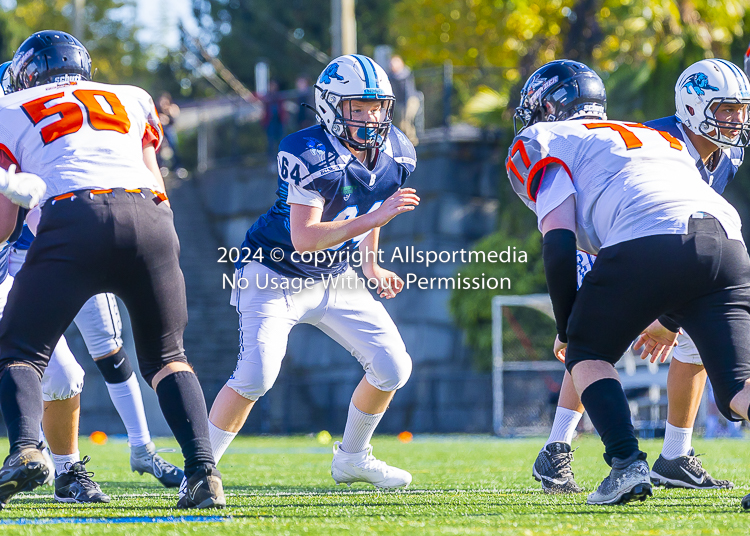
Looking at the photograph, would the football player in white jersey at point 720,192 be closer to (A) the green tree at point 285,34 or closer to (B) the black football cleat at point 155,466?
(B) the black football cleat at point 155,466

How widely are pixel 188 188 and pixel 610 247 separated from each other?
634 inches

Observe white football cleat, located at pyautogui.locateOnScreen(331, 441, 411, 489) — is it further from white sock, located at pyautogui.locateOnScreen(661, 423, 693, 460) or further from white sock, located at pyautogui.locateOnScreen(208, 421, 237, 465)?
white sock, located at pyautogui.locateOnScreen(661, 423, 693, 460)

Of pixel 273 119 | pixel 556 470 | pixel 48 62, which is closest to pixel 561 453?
pixel 556 470

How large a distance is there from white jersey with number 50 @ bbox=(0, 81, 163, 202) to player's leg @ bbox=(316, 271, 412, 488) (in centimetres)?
129

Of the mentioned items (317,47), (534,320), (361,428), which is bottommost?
(534,320)

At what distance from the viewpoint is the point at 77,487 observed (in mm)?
4312

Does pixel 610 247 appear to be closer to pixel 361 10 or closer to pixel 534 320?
pixel 534 320

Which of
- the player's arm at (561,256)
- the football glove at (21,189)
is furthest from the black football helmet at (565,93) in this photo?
the football glove at (21,189)

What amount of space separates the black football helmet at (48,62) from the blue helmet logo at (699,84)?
2.52 meters

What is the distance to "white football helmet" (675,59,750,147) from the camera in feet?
13.6

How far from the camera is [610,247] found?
358 cm

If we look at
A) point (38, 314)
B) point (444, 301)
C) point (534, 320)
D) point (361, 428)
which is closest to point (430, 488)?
point (361, 428)

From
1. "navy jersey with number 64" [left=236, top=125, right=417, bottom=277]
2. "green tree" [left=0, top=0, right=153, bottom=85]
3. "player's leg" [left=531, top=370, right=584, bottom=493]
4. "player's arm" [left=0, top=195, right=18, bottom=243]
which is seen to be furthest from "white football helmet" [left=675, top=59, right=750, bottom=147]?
"green tree" [left=0, top=0, right=153, bottom=85]

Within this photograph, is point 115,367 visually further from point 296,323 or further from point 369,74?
point 369,74
